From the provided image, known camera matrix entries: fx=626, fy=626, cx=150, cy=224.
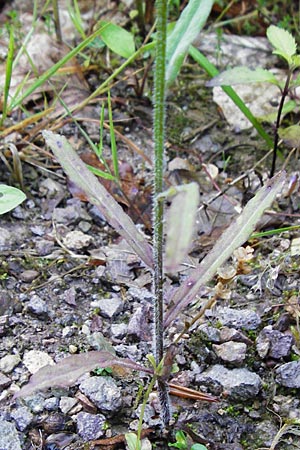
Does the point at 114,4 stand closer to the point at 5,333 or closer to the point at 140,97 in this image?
the point at 140,97

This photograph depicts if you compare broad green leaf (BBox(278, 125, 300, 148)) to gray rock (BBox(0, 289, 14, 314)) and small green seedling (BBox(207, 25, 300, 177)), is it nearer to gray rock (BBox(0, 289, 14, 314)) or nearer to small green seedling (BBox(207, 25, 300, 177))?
small green seedling (BBox(207, 25, 300, 177))

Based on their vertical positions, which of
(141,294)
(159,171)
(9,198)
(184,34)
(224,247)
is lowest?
(141,294)

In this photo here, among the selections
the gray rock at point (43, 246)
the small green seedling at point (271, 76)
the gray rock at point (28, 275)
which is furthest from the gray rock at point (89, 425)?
the small green seedling at point (271, 76)

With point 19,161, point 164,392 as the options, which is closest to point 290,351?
point 164,392

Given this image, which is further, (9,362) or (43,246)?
(43,246)

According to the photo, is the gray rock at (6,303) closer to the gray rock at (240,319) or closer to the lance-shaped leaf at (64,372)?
the lance-shaped leaf at (64,372)

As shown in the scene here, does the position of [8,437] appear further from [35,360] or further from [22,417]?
[35,360]

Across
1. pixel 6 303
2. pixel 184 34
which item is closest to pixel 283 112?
pixel 184 34
